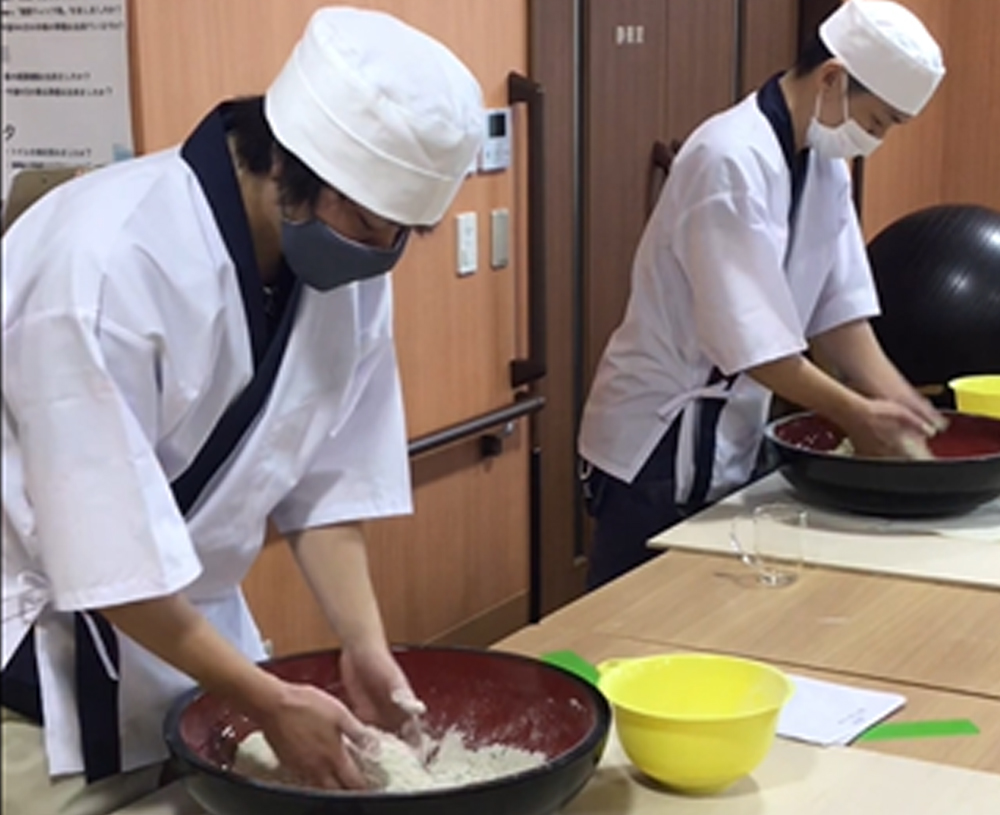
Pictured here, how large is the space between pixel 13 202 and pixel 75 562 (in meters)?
0.39

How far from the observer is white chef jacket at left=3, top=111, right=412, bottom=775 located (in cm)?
92

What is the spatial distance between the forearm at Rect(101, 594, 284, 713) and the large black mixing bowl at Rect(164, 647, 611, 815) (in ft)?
0.22

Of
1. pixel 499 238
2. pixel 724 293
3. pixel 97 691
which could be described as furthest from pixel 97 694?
pixel 499 238

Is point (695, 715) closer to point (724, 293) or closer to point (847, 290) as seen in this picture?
point (724, 293)

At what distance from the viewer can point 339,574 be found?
157 cm

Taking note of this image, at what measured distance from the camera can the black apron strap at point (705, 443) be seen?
2486 mm

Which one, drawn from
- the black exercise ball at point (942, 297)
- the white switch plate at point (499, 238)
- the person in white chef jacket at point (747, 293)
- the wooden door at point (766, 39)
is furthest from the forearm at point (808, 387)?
the wooden door at point (766, 39)

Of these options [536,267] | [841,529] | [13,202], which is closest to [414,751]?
[13,202]

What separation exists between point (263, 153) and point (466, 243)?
1961 millimetres

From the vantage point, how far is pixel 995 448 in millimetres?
2521

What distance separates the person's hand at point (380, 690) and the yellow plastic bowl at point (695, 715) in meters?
0.20


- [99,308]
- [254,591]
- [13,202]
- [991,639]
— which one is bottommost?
[254,591]

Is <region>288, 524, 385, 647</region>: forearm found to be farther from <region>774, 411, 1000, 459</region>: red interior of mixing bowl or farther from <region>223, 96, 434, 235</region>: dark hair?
<region>774, 411, 1000, 459</region>: red interior of mixing bowl

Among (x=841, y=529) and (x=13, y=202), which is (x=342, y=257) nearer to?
(x=13, y=202)
